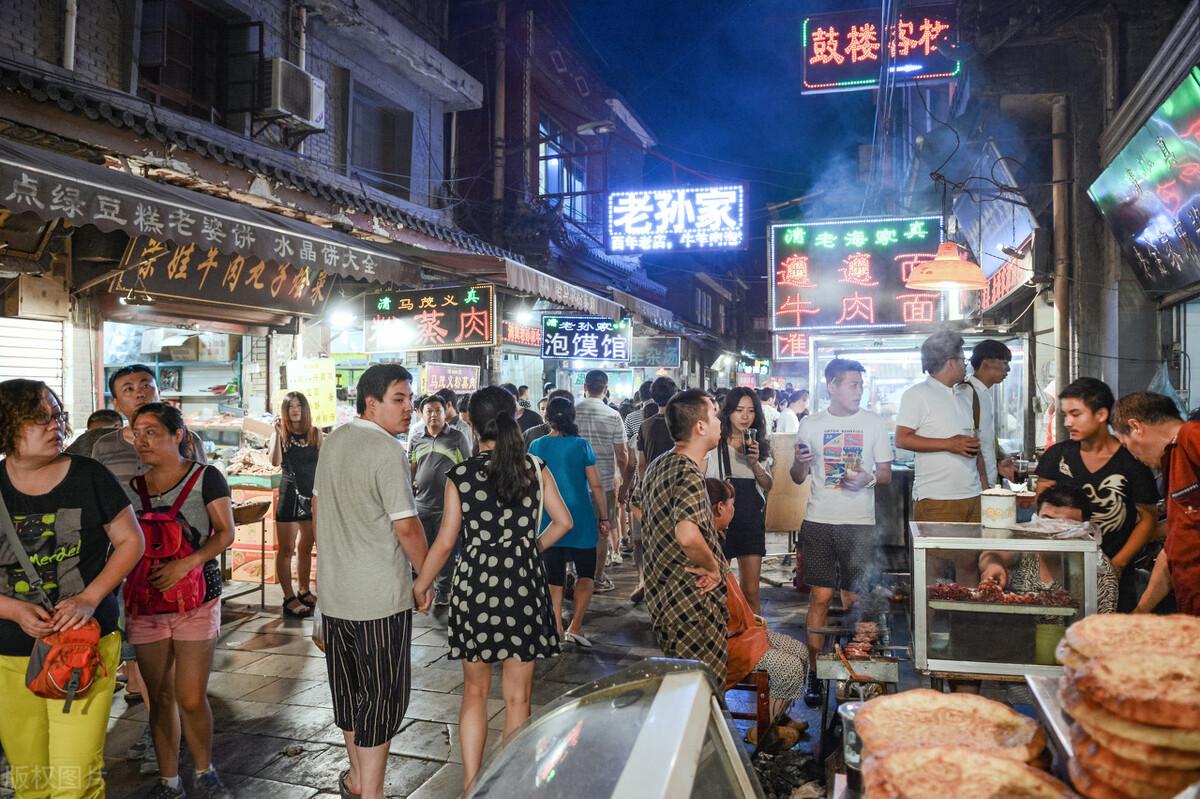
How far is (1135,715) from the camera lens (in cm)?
111

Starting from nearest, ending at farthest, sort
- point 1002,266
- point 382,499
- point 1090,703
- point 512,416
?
point 1090,703, point 382,499, point 512,416, point 1002,266

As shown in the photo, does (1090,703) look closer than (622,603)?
Yes

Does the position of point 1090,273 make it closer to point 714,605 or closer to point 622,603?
point 622,603

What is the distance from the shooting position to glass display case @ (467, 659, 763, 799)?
140cm

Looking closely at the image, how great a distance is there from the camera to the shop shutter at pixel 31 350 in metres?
7.28

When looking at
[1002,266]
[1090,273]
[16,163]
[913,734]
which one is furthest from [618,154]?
[913,734]

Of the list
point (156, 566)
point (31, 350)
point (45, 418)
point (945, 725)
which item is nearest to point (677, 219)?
point (31, 350)

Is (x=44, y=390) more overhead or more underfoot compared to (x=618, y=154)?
more underfoot

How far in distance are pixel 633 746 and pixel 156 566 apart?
336 cm

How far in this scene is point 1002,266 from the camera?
12047 millimetres

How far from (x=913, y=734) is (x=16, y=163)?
17.7 ft

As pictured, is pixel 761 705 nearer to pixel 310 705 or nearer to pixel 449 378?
pixel 310 705

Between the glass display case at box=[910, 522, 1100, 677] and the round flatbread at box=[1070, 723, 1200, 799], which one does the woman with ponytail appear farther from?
the round flatbread at box=[1070, 723, 1200, 799]

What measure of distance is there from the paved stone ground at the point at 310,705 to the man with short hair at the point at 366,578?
73cm
